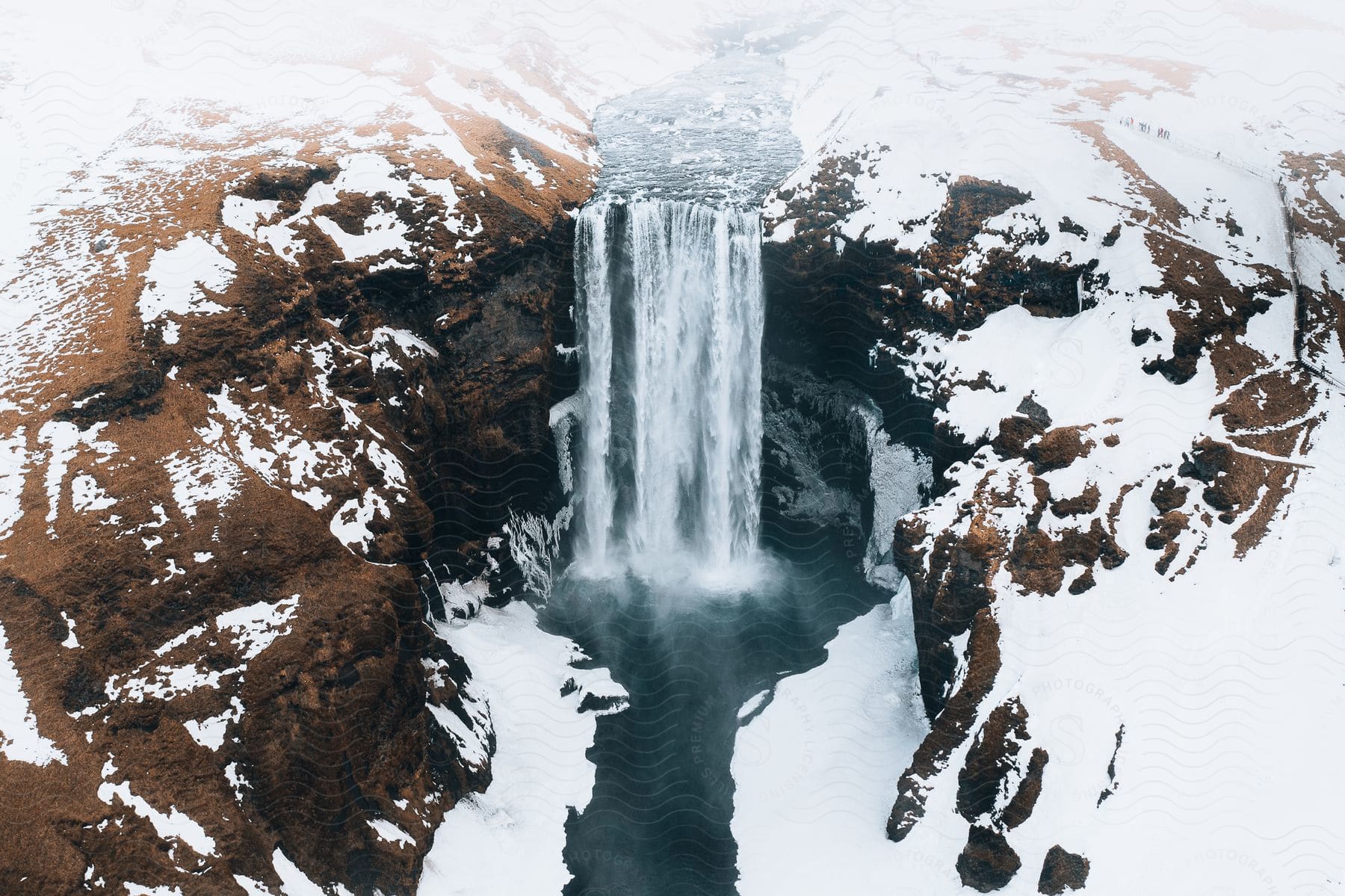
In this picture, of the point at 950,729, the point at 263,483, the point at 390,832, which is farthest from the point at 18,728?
the point at 950,729

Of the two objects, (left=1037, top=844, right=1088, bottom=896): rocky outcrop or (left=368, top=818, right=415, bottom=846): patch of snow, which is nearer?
(left=1037, top=844, right=1088, bottom=896): rocky outcrop

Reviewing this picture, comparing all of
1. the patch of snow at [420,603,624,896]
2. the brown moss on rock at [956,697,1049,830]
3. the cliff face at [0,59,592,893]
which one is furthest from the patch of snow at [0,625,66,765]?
the brown moss on rock at [956,697,1049,830]

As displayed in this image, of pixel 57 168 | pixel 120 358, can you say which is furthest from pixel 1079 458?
pixel 57 168

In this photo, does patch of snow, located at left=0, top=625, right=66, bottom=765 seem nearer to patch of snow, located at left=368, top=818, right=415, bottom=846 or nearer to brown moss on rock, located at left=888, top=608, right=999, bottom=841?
patch of snow, located at left=368, top=818, right=415, bottom=846

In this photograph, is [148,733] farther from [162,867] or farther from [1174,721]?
[1174,721]

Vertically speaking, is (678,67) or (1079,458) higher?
(678,67)

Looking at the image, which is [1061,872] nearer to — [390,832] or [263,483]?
[390,832]
